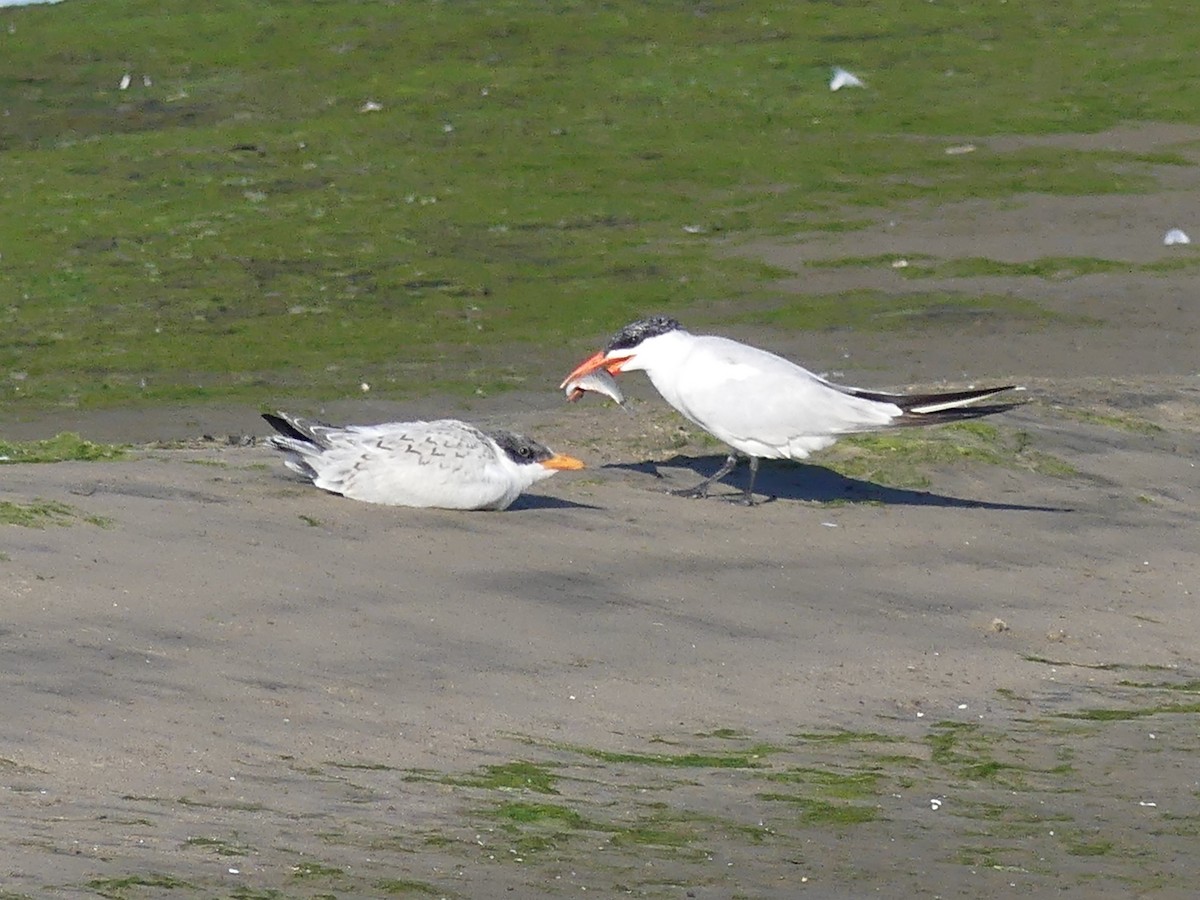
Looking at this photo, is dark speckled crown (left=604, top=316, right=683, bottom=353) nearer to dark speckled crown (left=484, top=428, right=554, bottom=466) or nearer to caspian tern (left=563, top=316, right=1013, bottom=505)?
caspian tern (left=563, top=316, right=1013, bottom=505)

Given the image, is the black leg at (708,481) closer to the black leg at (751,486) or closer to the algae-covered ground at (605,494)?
the black leg at (751,486)

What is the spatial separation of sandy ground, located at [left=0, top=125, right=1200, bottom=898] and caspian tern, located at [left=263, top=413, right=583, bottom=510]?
0.09 m

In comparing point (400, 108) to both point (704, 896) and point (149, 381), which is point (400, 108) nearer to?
point (149, 381)

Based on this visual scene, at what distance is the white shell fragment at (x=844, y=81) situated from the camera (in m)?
20.0

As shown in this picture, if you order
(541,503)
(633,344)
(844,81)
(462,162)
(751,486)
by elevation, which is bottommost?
(751,486)

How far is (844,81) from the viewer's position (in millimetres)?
20031

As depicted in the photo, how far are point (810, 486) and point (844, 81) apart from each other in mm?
11703

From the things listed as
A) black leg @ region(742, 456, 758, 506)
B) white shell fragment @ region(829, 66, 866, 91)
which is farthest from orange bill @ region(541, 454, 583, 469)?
white shell fragment @ region(829, 66, 866, 91)

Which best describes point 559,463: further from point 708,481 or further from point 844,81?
point 844,81

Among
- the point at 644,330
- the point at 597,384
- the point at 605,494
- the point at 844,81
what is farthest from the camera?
the point at 844,81

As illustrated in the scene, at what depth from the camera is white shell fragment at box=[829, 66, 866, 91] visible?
787 inches

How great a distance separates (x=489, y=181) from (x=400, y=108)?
302 cm

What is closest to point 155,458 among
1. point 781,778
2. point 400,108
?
point 781,778

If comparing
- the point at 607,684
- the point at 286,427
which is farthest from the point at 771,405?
the point at 607,684
